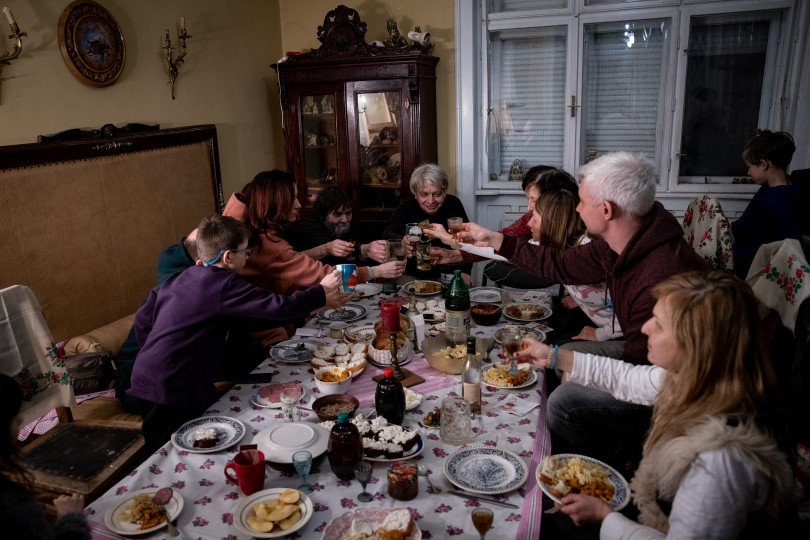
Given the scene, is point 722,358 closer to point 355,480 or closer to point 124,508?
point 355,480

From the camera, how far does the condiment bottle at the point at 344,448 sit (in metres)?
1.60

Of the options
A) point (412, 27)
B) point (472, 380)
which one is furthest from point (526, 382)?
point (412, 27)

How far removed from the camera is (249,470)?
5.07 ft

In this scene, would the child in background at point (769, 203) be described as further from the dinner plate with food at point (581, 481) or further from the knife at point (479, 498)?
the knife at point (479, 498)

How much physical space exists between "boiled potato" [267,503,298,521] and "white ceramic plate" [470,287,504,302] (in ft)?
5.92

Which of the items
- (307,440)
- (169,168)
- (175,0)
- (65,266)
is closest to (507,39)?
(175,0)

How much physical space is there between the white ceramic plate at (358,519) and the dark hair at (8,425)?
2.32 feet

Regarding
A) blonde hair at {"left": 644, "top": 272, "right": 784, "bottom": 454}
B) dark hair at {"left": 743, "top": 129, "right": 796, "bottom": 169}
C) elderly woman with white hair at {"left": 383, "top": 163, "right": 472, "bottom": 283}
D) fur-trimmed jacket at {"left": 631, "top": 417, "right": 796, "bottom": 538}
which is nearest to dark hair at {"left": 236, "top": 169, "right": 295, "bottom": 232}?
elderly woman with white hair at {"left": 383, "top": 163, "right": 472, "bottom": 283}

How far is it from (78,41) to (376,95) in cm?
213

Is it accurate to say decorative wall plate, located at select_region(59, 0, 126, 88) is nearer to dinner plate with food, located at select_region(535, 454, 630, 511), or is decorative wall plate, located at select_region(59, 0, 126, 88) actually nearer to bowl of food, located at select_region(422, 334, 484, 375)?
bowl of food, located at select_region(422, 334, 484, 375)

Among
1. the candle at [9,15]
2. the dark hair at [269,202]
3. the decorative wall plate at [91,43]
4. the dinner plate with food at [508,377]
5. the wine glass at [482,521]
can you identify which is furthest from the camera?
the decorative wall plate at [91,43]

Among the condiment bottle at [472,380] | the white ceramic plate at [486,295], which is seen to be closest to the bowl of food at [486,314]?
the white ceramic plate at [486,295]

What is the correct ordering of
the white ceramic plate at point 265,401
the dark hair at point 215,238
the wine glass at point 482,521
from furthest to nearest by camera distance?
the dark hair at point 215,238, the white ceramic plate at point 265,401, the wine glass at point 482,521

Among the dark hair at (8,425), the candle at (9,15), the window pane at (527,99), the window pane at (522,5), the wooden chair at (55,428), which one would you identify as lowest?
the wooden chair at (55,428)
